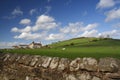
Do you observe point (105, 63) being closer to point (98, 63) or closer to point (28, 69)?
point (98, 63)

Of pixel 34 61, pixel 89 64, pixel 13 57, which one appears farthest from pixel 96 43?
pixel 89 64

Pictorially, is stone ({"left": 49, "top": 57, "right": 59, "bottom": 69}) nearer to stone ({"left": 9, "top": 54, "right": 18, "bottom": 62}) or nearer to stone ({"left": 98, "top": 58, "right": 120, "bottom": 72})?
stone ({"left": 98, "top": 58, "right": 120, "bottom": 72})

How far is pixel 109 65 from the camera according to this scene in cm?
1327

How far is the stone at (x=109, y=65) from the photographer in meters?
13.1

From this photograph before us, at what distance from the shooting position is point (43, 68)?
16719 millimetres

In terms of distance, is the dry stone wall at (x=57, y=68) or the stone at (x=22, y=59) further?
the stone at (x=22, y=59)

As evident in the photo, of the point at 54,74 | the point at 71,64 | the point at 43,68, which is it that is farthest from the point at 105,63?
the point at 43,68

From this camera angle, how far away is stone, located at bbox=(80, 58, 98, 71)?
45.5 feet

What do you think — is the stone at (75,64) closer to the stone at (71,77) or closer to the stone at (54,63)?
the stone at (71,77)

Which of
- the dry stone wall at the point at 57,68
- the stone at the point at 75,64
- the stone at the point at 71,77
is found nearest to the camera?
the dry stone wall at the point at 57,68

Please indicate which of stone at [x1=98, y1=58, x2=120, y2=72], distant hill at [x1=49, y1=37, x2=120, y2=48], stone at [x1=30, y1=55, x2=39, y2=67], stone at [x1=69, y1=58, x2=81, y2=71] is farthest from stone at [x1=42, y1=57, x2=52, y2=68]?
distant hill at [x1=49, y1=37, x2=120, y2=48]

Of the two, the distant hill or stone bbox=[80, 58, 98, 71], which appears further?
the distant hill

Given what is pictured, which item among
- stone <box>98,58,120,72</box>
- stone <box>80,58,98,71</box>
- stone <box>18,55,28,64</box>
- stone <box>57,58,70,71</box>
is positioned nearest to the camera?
Answer: stone <box>98,58,120,72</box>

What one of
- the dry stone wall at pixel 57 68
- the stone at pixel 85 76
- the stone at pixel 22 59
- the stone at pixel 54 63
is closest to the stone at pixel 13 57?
the dry stone wall at pixel 57 68
